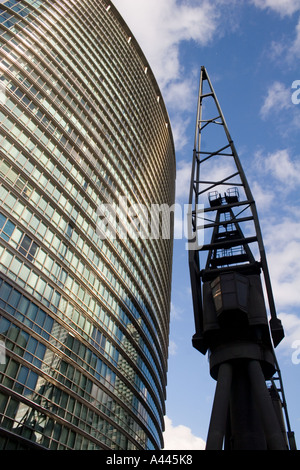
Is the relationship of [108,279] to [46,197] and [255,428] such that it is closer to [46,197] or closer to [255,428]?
[46,197]

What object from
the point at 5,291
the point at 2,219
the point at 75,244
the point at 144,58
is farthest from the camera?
the point at 144,58

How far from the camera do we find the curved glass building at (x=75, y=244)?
28.6m

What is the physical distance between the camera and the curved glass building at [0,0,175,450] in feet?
93.8

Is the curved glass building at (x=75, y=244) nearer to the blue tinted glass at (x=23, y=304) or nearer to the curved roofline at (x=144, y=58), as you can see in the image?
the blue tinted glass at (x=23, y=304)

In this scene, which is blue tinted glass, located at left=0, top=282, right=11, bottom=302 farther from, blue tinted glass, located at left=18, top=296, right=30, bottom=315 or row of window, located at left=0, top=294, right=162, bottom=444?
blue tinted glass, located at left=18, top=296, right=30, bottom=315

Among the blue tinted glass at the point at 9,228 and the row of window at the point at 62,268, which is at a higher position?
the row of window at the point at 62,268

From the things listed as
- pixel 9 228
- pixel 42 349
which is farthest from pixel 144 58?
pixel 42 349

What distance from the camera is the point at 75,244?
1473 inches

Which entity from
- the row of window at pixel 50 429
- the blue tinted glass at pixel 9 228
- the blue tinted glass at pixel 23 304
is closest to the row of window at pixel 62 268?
the blue tinted glass at pixel 9 228

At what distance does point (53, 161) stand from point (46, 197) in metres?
4.67

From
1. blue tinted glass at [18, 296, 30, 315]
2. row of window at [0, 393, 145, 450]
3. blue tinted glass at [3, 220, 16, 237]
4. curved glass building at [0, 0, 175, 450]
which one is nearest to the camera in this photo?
row of window at [0, 393, 145, 450]

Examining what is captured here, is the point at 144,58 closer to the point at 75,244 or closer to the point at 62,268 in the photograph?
the point at 75,244

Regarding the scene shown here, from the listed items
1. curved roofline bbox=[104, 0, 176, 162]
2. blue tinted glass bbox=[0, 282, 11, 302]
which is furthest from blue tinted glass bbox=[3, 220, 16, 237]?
curved roofline bbox=[104, 0, 176, 162]

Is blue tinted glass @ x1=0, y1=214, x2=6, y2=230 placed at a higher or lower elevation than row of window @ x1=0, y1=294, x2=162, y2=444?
higher
